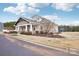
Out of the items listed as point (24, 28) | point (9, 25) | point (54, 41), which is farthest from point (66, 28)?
point (9, 25)

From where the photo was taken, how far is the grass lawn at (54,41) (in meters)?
A: 4.94

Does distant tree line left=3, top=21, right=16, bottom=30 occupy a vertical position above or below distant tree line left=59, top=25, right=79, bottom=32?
above

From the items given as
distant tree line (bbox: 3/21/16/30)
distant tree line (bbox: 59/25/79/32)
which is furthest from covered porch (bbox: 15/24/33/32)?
distant tree line (bbox: 59/25/79/32)

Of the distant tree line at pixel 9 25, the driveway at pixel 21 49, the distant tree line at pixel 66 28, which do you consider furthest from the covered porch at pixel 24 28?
the distant tree line at pixel 66 28

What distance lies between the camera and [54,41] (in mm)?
5047

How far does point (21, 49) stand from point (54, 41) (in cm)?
85

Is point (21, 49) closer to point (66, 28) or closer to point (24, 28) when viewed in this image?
point (24, 28)

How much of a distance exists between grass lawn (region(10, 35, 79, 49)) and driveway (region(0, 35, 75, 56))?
134 millimetres

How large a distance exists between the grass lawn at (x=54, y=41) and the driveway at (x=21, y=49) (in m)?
0.13

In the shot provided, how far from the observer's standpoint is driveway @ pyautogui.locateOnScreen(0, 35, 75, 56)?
488 cm

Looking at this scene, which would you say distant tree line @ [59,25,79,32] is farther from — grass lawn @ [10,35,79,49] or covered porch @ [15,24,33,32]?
covered porch @ [15,24,33,32]

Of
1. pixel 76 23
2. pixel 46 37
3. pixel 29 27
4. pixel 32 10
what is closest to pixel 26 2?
pixel 32 10

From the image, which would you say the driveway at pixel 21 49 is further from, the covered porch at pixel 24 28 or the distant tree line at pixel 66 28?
the distant tree line at pixel 66 28

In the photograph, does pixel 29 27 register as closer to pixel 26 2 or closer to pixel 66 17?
pixel 26 2
